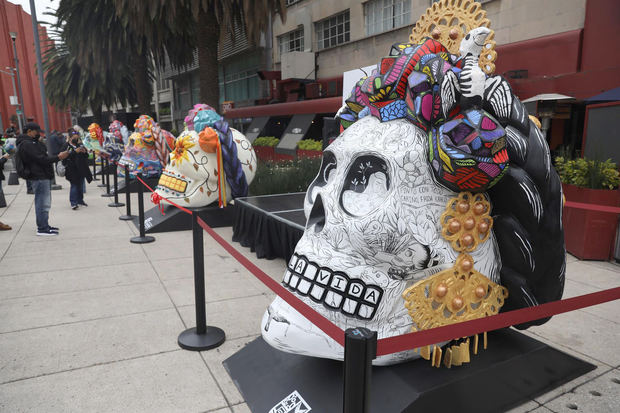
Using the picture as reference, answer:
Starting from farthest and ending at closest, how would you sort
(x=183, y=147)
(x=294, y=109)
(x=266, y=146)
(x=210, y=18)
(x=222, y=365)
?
(x=266, y=146) → (x=294, y=109) → (x=210, y=18) → (x=183, y=147) → (x=222, y=365)

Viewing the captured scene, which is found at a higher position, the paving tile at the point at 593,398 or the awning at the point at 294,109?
the awning at the point at 294,109

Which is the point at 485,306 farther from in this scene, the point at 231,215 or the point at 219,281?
the point at 231,215

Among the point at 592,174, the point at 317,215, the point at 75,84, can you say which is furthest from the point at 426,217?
the point at 75,84

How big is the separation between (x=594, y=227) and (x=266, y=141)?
1311 cm

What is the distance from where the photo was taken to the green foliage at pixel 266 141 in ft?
54.7

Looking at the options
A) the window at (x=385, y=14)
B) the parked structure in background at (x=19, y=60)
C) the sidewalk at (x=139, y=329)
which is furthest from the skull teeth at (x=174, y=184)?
the parked structure in background at (x=19, y=60)

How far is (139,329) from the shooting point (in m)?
3.47

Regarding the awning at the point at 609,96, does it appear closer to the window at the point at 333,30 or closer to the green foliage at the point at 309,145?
the green foliage at the point at 309,145

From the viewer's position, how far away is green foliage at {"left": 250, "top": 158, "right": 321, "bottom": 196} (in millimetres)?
7223

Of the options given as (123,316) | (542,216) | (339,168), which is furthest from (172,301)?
(542,216)

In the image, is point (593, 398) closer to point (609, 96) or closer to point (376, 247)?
point (376, 247)

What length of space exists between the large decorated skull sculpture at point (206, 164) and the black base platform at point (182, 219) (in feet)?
1.24

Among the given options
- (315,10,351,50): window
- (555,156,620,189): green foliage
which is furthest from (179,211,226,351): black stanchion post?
(315,10,351,50): window

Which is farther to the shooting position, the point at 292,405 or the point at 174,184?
the point at 174,184
